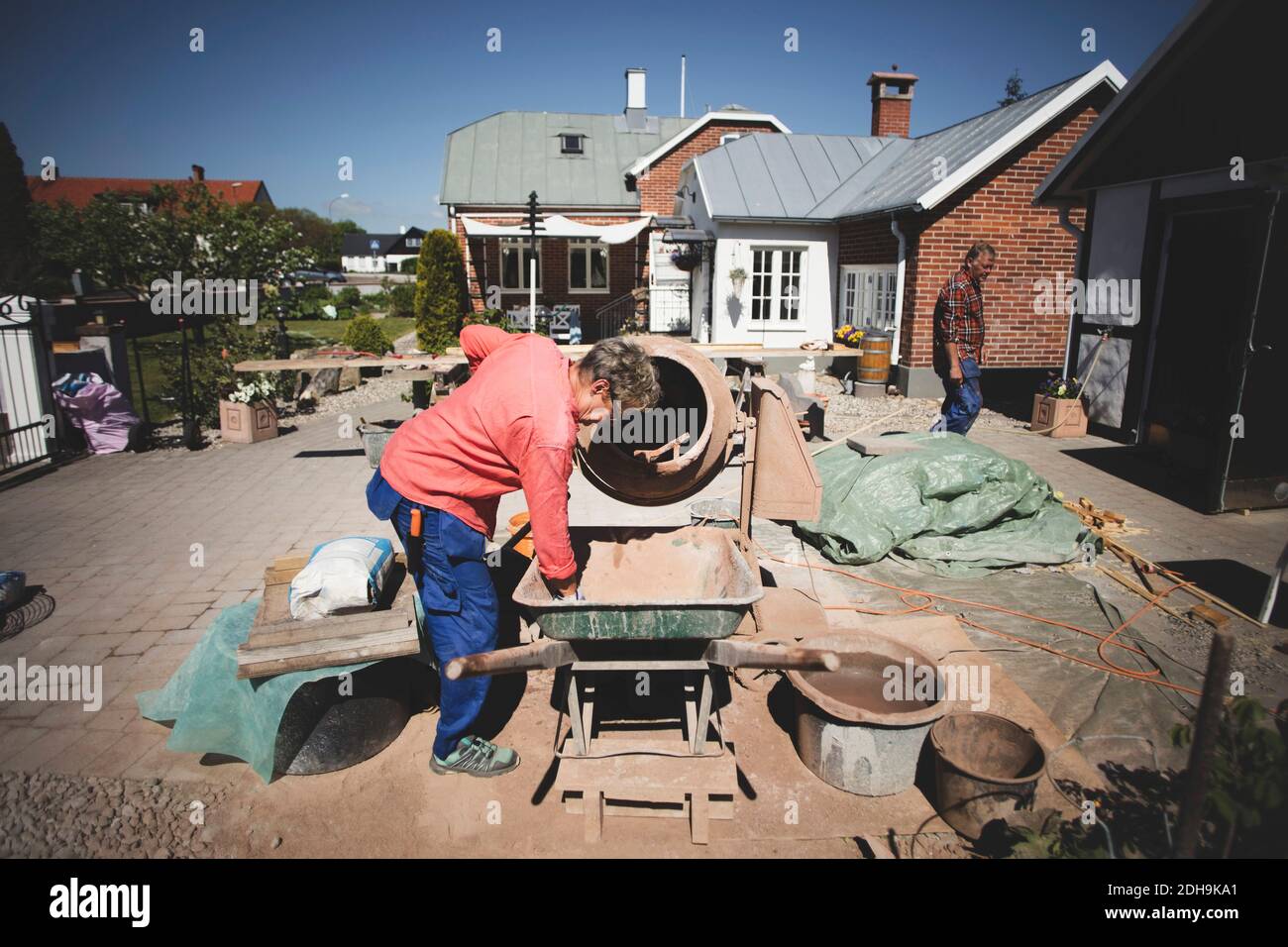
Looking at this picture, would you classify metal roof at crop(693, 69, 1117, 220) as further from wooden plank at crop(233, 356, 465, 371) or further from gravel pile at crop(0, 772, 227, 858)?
gravel pile at crop(0, 772, 227, 858)

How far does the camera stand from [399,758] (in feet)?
11.7

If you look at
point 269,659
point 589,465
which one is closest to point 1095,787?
point 589,465

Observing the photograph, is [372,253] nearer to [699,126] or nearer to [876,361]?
[699,126]

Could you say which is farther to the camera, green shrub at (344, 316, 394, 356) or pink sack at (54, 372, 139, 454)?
green shrub at (344, 316, 394, 356)

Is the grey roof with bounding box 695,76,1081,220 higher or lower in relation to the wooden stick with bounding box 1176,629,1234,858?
higher

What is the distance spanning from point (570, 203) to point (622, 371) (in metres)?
19.6

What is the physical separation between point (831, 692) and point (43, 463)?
31.8 feet

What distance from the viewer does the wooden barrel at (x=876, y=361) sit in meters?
12.4

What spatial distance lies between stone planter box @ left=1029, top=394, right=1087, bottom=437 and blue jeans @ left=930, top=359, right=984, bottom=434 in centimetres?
338

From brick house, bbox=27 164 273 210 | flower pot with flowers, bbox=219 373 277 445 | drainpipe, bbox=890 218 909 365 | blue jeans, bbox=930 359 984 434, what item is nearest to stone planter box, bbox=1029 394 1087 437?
drainpipe, bbox=890 218 909 365

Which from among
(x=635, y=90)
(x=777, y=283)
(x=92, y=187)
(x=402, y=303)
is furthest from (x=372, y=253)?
(x=777, y=283)

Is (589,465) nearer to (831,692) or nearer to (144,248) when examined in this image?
(831,692)

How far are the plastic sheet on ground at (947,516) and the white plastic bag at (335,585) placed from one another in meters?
3.74

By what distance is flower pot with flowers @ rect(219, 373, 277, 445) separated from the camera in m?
9.98
